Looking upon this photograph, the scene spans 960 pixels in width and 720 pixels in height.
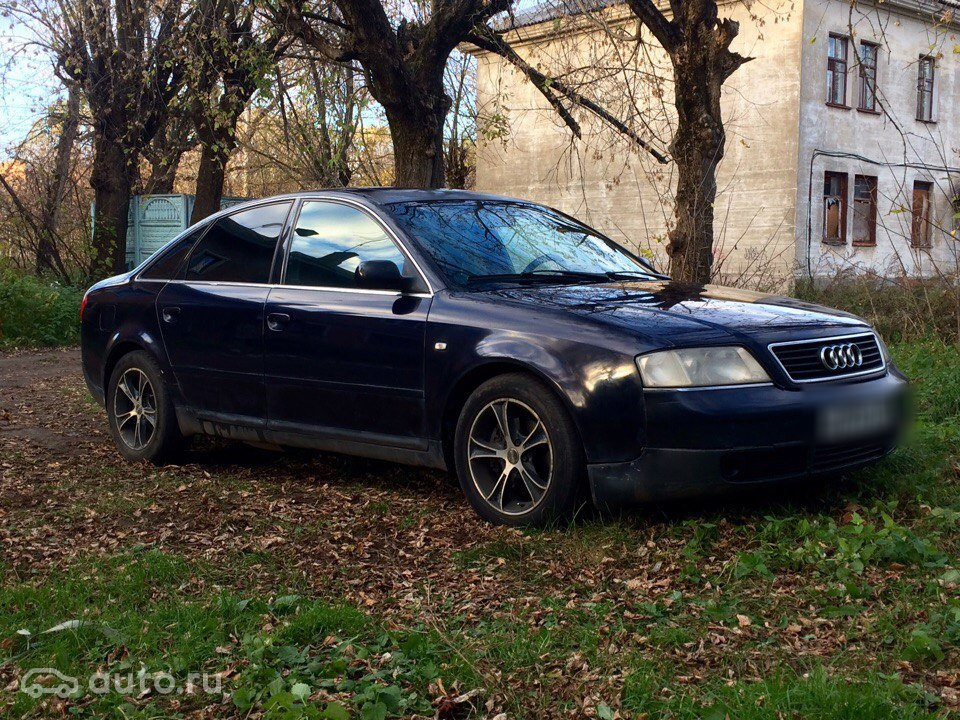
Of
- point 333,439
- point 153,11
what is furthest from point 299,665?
point 153,11

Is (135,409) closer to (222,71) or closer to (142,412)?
(142,412)

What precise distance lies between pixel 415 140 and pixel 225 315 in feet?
18.9

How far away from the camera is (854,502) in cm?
510

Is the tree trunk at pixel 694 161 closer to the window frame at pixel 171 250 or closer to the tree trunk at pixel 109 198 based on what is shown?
the window frame at pixel 171 250

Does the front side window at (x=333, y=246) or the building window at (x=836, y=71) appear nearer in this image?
the front side window at (x=333, y=246)

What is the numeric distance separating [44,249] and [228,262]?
13.6 meters

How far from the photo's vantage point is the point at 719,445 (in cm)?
462

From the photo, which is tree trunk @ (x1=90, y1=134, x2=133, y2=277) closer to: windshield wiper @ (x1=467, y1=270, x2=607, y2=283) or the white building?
the white building

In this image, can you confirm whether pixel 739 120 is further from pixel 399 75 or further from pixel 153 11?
pixel 399 75

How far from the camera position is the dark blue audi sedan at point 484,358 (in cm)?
471

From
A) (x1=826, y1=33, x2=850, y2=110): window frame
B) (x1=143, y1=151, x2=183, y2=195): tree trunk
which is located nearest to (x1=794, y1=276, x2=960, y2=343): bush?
(x1=143, y1=151, x2=183, y2=195): tree trunk

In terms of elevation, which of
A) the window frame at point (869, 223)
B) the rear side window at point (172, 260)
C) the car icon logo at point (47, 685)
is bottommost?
the car icon logo at point (47, 685)
